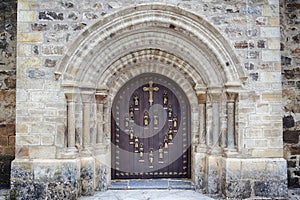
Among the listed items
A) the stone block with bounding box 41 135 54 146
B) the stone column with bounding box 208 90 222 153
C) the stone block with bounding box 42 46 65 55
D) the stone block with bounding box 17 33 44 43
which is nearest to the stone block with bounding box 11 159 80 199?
the stone block with bounding box 41 135 54 146

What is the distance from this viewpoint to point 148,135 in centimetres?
570

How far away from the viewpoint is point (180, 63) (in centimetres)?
537

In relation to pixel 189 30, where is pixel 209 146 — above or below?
below

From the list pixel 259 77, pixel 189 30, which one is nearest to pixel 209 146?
pixel 259 77

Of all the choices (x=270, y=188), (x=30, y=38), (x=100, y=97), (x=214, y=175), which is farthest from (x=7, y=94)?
(x=270, y=188)

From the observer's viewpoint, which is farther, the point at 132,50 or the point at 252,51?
the point at 132,50

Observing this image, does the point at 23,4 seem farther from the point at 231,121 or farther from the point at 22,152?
the point at 231,121

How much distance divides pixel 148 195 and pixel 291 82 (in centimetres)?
305

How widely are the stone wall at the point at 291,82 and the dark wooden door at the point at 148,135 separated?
1713 mm

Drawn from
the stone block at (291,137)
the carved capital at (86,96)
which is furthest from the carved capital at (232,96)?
the carved capital at (86,96)

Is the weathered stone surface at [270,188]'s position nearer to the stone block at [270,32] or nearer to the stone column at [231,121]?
the stone column at [231,121]

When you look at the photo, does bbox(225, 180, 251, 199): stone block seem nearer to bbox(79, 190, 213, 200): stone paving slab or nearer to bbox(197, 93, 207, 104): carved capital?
bbox(79, 190, 213, 200): stone paving slab

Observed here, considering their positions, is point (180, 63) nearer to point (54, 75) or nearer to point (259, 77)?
point (259, 77)

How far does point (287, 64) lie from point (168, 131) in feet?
7.59
